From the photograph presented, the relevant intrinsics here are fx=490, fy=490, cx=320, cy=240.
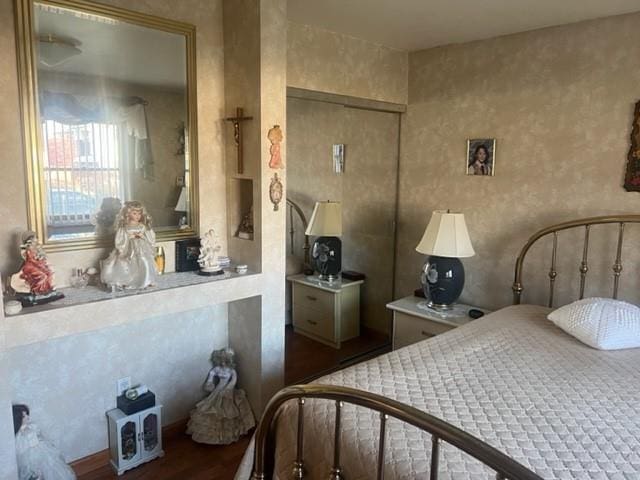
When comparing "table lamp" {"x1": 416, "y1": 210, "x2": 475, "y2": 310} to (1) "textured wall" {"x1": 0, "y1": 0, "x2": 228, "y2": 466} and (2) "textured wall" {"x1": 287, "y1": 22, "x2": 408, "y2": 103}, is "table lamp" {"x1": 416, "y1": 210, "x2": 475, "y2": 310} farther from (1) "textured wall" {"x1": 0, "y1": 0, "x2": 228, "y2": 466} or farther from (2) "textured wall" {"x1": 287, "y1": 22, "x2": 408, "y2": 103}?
(1) "textured wall" {"x1": 0, "y1": 0, "x2": 228, "y2": 466}

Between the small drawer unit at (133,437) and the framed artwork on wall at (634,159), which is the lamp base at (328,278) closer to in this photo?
the small drawer unit at (133,437)

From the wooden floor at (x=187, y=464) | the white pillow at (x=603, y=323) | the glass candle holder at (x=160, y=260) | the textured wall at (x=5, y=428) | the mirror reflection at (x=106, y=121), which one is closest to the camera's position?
the textured wall at (x=5, y=428)

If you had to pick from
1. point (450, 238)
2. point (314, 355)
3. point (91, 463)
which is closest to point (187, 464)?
point (91, 463)

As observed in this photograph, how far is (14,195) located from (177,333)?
1.06 m

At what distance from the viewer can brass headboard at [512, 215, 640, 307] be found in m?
2.65

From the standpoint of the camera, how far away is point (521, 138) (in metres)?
3.06

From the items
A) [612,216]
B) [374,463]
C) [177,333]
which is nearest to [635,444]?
[374,463]

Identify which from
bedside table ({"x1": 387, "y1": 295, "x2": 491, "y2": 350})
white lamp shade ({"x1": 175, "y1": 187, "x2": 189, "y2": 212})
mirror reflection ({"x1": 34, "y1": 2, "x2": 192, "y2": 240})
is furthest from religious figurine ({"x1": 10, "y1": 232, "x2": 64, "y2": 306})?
bedside table ({"x1": 387, "y1": 295, "x2": 491, "y2": 350})

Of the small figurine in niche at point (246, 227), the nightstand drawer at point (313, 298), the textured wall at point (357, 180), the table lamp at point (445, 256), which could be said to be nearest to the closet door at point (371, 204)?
the textured wall at point (357, 180)

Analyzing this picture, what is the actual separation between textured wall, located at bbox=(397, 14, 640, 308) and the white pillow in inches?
19.6

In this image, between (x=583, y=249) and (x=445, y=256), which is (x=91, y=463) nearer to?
(x=445, y=256)

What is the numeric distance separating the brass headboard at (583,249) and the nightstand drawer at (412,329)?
533 mm

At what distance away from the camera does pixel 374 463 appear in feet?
4.60

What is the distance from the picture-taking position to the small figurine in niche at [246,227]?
2672mm
